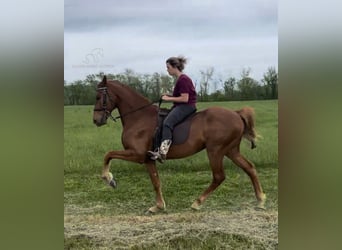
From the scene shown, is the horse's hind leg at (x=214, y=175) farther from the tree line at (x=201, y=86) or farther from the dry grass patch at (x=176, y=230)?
the tree line at (x=201, y=86)

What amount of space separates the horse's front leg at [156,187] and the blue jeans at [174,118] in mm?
231

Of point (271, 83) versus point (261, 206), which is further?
point (261, 206)

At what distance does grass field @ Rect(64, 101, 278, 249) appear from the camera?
13.6 ft

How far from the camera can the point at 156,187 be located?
418 cm

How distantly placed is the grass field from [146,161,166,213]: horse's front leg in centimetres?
3

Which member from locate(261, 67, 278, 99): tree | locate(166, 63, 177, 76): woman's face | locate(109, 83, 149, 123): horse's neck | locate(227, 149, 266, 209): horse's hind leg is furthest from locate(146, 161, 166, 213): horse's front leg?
locate(261, 67, 278, 99): tree

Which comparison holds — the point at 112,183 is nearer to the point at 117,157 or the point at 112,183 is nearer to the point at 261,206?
the point at 117,157

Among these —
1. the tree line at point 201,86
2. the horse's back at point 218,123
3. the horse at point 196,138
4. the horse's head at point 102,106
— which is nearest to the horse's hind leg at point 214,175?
the horse at point 196,138

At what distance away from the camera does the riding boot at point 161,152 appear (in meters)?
4.13

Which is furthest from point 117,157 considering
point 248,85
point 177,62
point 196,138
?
point 248,85

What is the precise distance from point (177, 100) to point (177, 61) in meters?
0.28
